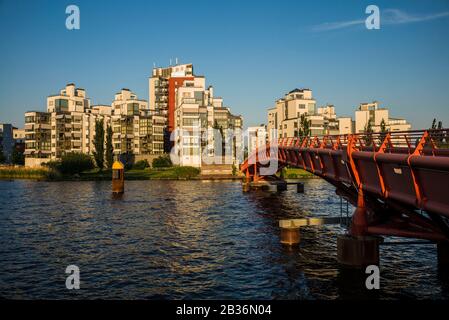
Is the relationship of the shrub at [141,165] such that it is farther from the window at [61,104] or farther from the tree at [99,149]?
the window at [61,104]

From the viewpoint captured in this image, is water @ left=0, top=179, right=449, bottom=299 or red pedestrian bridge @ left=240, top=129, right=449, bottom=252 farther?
water @ left=0, top=179, right=449, bottom=299

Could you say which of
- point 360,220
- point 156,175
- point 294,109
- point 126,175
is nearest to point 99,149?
point 126,175

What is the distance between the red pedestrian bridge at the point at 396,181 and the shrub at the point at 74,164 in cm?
9862

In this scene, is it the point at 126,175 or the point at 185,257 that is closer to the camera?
the point at 185,257

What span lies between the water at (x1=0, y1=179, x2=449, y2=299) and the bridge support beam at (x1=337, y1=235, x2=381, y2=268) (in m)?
1.19

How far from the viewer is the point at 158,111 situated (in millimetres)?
196125

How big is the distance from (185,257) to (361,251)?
14385 mm

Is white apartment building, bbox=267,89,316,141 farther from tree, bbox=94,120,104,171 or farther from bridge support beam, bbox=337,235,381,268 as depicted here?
bridge support beam, bbox=337,235,381,268

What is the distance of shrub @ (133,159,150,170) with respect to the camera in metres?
149

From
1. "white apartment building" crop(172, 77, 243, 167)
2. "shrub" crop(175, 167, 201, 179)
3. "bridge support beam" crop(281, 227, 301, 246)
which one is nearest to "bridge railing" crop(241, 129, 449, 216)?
"bridge support beam" crop(281, 227, 301, 246)

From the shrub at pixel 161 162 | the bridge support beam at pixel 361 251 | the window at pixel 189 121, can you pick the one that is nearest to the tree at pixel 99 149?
the shrub at pixel 161 162

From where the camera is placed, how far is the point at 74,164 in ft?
419

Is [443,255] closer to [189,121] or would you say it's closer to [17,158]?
[189,121]

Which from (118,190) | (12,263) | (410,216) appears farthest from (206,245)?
(118,190)
